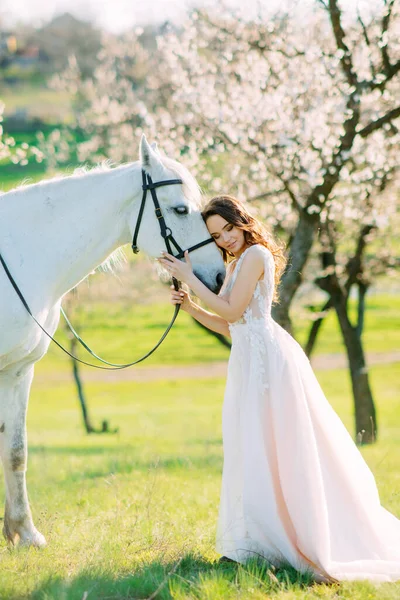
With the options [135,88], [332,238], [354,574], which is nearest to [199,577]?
[354,574]

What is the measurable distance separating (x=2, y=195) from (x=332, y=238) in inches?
289

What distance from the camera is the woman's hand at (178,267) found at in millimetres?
4113

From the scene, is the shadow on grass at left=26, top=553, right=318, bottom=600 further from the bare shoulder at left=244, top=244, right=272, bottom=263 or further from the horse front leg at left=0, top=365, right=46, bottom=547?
the bare shoulder at left=244, top=244, right=272, bottom=263

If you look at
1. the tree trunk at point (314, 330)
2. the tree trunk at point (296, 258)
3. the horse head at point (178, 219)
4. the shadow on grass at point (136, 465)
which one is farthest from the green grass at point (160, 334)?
the horse head at point (178, 219)

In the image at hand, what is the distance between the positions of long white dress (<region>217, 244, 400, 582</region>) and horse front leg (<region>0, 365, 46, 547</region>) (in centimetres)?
134

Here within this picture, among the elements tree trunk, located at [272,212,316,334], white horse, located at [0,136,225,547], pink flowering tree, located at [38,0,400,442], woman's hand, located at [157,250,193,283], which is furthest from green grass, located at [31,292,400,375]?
woman's hand, located at [157,250,193,283]

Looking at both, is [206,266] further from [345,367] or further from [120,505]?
[345,367]

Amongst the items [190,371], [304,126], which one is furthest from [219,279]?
[190,371]

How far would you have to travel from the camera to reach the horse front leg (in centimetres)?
445

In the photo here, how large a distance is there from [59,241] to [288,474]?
2001 mm

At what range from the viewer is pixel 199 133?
36.0 ft

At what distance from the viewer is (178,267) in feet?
13.5

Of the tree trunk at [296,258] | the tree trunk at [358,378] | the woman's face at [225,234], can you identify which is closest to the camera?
the woman's face at [225,234]

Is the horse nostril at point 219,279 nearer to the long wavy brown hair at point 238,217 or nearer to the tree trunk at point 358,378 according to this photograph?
the long wavy brown hair at point 238,217
